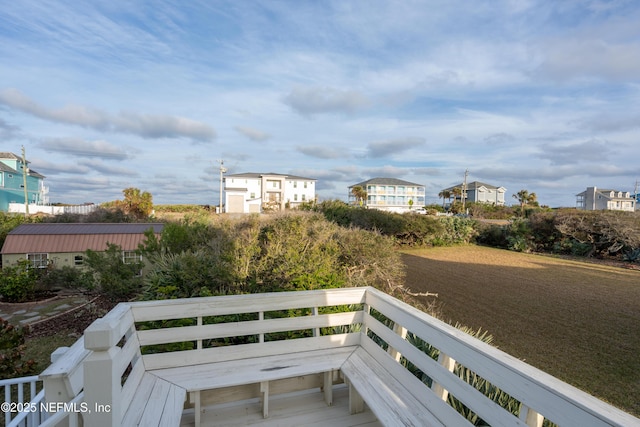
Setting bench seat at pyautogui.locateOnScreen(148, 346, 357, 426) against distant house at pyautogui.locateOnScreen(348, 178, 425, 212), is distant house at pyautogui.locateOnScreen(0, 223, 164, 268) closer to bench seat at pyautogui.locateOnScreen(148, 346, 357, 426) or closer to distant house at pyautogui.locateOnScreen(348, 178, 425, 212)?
bench seat at pyautogui.locateOnScreen(148, 346, 357, 426)

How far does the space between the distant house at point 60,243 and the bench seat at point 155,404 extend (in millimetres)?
7242

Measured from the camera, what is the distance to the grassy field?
4355 millimetres

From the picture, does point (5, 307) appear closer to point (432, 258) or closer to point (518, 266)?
point (432, 258)

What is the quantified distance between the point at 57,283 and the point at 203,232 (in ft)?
15.5

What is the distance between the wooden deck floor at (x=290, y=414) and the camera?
2.48 m

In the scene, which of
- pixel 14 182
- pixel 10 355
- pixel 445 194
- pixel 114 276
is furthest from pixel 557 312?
pixel 445 194

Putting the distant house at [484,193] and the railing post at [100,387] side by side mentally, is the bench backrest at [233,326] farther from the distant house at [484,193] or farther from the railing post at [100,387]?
the distant house at [484,193]

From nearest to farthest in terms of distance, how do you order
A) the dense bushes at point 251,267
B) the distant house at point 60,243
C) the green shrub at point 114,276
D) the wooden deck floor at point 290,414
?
the wooden deck floor at point 290,414 → the dense bushes at point 251,267 → the green shrub at point 114,276 → the distant house at point 60,243

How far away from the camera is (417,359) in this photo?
2.24 m

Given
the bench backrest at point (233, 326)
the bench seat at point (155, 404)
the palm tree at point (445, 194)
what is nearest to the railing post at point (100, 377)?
the bench seat at point (155, 404)

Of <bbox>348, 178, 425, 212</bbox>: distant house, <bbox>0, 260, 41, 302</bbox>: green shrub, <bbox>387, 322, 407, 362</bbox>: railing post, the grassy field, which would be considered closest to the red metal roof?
<bbox>0, 260, 41, 302</bbox>: green shrub

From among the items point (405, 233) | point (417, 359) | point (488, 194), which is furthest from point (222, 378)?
point (488, 194)

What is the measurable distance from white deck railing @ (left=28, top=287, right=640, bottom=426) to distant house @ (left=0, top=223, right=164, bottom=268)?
6952mm

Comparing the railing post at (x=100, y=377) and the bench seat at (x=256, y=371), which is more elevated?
the railing post at (x=100, y=377)
